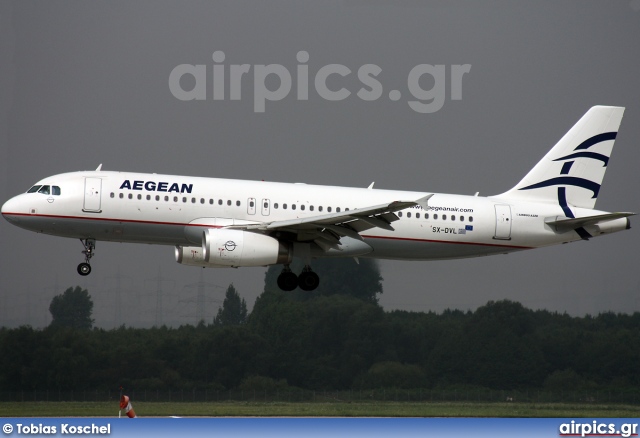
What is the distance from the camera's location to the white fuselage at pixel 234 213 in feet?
132

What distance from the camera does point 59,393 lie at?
179 ft

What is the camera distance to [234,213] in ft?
134

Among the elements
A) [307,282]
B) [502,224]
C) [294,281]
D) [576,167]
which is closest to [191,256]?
[294,281]

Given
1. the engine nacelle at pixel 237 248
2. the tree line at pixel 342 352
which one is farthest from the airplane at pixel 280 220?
the tree line at pixel 342 352

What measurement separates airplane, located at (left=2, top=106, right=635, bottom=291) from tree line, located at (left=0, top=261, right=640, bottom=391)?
1563cm

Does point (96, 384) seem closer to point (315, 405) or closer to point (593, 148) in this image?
point (315, 405)

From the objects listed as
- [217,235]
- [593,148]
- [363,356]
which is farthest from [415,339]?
[217,235]

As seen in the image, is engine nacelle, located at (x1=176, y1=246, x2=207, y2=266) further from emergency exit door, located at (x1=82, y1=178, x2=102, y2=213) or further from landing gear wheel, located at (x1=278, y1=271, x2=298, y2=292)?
landing gear wheel, located at (x1=278, y1=271, x2=298, y2=292)

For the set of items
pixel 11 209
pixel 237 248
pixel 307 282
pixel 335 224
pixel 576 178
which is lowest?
pixel 307 282

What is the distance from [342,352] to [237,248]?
2397cm

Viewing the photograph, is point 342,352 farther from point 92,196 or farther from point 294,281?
point 92,196

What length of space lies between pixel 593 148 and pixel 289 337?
23685mm

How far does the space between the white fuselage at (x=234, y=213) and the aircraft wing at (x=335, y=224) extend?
97cm

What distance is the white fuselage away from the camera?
40.2m
